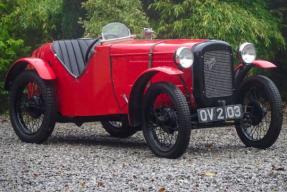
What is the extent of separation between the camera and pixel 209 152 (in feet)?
25.3

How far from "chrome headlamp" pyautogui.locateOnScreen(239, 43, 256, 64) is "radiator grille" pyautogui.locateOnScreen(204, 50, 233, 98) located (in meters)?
0.24

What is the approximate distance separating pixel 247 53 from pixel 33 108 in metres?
2.85

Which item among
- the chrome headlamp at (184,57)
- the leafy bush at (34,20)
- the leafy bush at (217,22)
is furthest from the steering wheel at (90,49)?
the leafy bush at (34,20)

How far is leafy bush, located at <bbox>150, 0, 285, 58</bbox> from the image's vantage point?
12328 mm

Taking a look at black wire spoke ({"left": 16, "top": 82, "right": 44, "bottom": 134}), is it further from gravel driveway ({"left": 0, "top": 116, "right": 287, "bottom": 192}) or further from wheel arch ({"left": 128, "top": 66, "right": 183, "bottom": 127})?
wheel arch ({"left": 128, "top": 66, "right": 183, "bottom": 127})

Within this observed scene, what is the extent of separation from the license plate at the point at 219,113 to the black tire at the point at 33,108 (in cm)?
220

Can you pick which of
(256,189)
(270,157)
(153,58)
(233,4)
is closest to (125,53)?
(153,58)

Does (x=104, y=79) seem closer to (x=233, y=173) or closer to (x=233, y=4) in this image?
(x=233, y=173)

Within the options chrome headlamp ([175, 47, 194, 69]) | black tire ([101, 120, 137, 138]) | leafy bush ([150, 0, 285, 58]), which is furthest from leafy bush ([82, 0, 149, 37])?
chrome headlamp ([175, 47, 194, 69])

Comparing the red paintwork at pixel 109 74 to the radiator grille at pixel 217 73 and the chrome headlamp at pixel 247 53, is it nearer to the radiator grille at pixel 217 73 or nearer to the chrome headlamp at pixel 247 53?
the radiator grille at pixel 217 73

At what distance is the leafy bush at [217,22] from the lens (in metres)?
12.3

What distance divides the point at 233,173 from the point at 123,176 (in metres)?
0.95

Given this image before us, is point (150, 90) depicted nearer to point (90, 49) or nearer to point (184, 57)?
point (184, 57)

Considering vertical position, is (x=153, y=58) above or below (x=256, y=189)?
above
